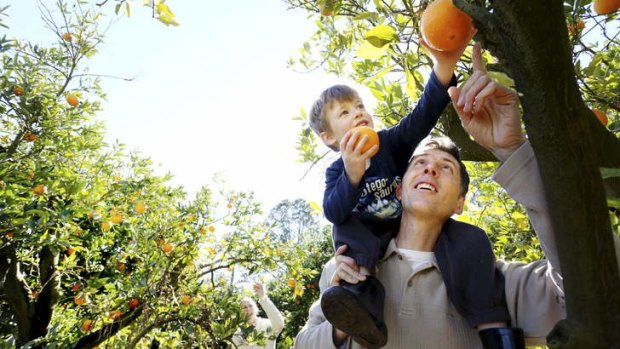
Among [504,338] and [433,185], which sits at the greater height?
[433,185]

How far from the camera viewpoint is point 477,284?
1.19 meters

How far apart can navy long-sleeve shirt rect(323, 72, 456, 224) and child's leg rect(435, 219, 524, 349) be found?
273 millimetres

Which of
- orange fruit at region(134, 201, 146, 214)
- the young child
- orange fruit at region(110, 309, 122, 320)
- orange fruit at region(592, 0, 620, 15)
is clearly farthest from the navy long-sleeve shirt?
orange fruit at region(110, 309, 122, 320)

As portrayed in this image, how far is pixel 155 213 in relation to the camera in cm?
418

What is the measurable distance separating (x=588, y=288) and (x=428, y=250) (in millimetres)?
643

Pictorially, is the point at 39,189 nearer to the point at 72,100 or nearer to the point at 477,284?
the point at 72,100

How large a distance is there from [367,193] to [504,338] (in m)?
0.64

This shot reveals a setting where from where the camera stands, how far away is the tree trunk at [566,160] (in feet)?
2.25

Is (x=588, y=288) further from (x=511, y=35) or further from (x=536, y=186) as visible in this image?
(x=511, y=35)

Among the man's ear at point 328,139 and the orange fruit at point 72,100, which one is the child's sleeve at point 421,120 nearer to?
the man's ear at point 328,139

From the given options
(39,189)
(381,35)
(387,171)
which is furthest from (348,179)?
(39,189)

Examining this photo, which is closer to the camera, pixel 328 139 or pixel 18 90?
pixel 328 139

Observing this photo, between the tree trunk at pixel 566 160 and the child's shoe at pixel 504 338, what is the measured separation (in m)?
0.37

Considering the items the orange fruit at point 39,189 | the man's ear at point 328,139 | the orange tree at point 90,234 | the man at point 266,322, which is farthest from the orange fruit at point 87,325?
the man's ear at point 328,139
